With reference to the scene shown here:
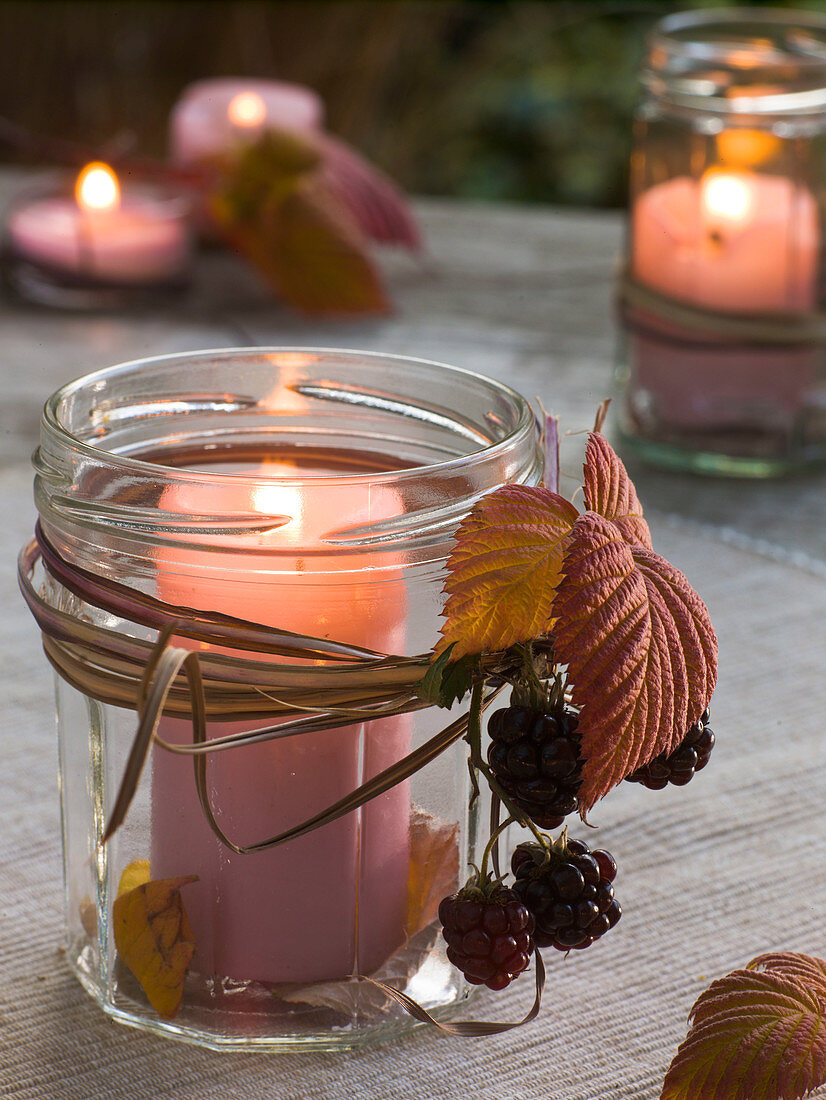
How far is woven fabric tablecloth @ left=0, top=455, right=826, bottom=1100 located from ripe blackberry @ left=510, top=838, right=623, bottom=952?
5 centimetres

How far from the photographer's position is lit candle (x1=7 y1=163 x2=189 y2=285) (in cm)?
94

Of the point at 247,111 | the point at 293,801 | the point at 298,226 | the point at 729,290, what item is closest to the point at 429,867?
the point at 293,801

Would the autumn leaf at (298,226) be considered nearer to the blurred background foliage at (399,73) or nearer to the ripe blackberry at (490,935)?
the ripe blackberry at (490,935)

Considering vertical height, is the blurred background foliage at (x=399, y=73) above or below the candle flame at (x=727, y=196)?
below

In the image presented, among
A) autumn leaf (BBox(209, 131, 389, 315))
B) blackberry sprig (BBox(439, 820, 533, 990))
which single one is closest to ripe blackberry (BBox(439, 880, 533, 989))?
blackberry sprig (BBox(439, 820, 533, 990))

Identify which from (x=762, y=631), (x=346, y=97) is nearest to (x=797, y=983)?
(x=762, y=631)

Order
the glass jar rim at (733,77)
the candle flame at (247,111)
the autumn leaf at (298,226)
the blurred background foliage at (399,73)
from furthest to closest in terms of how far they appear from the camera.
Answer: the blurred background foliage at (399,73) < the candle flame at (247,111) < the autumn leaf at (298,226) < the glass jar rim at (733,77)

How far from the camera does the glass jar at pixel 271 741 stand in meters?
0.30

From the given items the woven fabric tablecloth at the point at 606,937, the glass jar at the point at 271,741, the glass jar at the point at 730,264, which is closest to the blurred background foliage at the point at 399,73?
the glass jar at the point at 730,264

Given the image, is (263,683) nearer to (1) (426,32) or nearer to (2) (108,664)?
(2) (108,664)

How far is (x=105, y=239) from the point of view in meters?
0.95

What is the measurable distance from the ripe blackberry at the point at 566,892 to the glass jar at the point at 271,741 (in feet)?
0.14

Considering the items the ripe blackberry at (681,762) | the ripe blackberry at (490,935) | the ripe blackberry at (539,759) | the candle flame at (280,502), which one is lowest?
the ripe blackberry at (490,935)

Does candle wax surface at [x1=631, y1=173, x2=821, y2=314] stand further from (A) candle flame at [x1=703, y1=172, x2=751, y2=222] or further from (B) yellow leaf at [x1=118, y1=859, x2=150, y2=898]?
(B) yellow leaf at [x1=118, y1=859, x2=150, y2=898]
